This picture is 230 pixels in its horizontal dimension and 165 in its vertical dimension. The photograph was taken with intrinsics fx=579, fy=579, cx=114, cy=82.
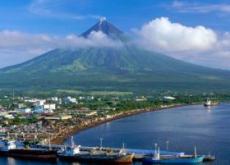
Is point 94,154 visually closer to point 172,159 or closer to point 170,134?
point 172,159

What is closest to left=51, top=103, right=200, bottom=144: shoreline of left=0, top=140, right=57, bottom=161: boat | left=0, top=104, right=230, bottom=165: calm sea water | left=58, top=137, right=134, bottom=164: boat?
left=0, top=104, right=230, bottom=165: calm sea water

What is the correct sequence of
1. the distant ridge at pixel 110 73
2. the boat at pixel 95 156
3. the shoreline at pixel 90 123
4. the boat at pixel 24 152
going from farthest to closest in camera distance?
the distant ridge at pixel 110 73
the shoreline at pixel 90 123
the boat at pixel 24 152
the boat at pixel 95 156

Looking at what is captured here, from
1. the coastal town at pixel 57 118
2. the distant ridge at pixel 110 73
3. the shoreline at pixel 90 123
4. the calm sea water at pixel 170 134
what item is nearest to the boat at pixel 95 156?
the calm sea water at pixel 170 134

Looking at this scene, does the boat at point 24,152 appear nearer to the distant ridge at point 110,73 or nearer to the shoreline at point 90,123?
the shoreline at point 90,123

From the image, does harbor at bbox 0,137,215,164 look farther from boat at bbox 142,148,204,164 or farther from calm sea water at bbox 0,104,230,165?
calm sea water at bbox 0,104,230,165

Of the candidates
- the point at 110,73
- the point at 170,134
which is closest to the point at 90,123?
the point at 170,134

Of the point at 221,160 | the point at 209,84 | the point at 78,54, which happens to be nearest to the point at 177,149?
the point at 221,160
